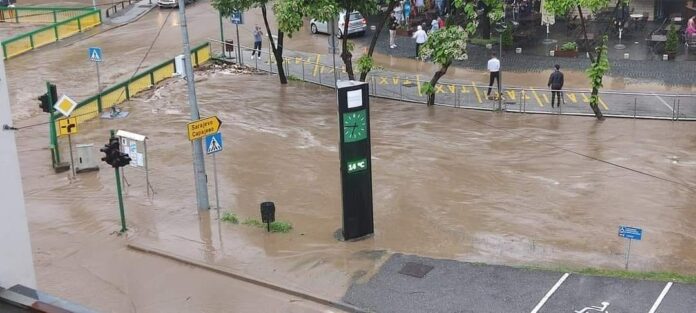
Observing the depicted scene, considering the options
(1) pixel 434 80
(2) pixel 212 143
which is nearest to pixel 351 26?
(1) pixel 434 80

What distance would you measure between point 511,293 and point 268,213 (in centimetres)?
568

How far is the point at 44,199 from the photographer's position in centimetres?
2100

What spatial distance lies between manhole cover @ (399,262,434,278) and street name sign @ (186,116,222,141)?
5.68m

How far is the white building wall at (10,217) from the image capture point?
36.4 ft

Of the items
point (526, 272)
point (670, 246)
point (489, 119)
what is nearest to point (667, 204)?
point (670, 246)

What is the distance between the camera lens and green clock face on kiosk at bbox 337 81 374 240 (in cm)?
1708

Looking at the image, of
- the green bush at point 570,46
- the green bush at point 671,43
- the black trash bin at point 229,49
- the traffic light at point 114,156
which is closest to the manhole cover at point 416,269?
the traffic light at point 114,156

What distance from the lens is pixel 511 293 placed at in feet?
48.3

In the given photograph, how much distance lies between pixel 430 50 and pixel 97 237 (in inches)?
587

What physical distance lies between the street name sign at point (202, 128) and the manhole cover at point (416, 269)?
5676mm

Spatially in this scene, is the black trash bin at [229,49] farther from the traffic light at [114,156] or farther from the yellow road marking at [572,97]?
the traffic light at [114,156]

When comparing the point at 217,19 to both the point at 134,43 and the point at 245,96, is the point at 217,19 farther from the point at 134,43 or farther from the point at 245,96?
the point at 245,96

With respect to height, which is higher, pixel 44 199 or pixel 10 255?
pixel 10 255

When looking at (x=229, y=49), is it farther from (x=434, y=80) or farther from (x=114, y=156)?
(x=114, y=156)
